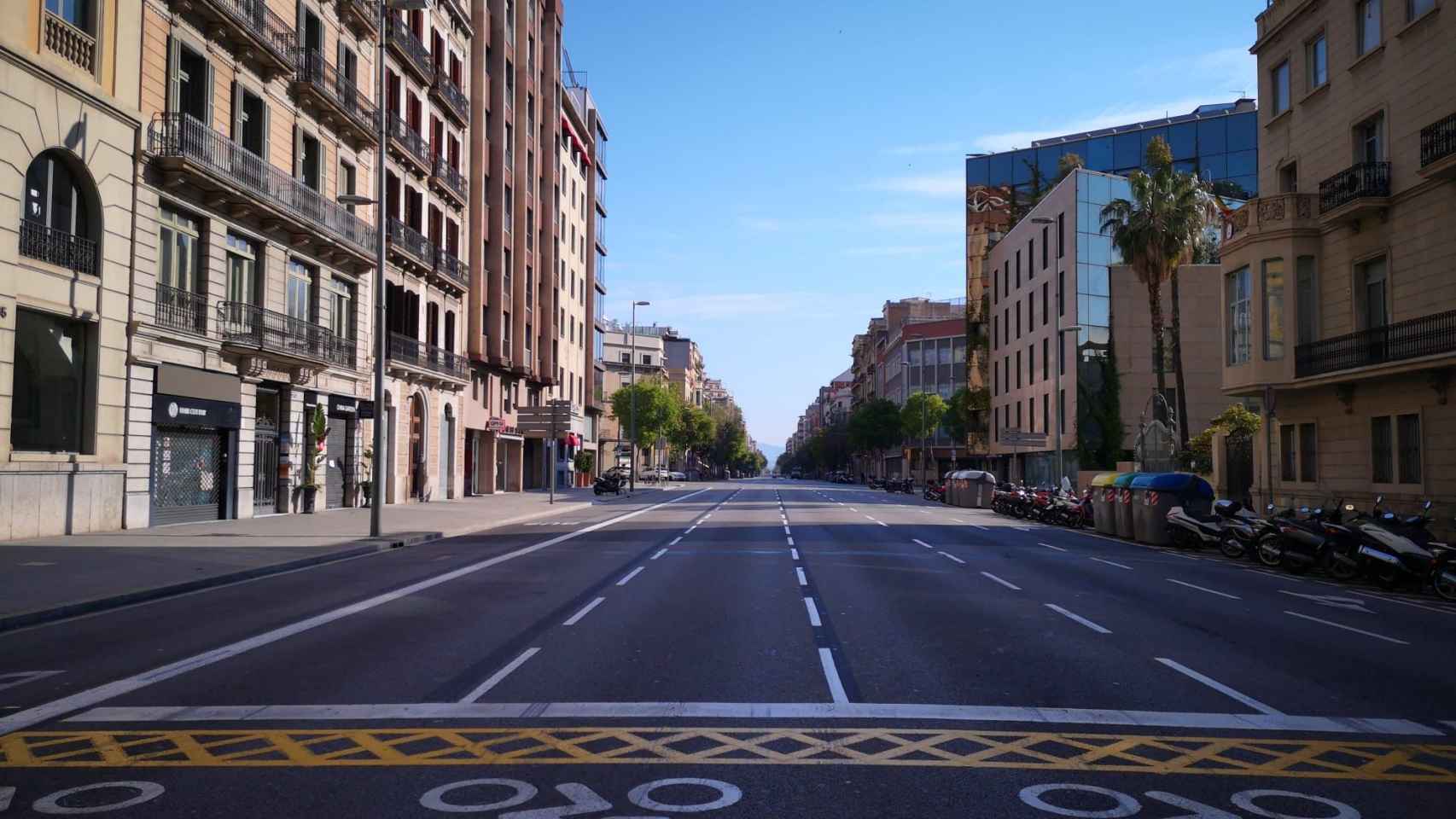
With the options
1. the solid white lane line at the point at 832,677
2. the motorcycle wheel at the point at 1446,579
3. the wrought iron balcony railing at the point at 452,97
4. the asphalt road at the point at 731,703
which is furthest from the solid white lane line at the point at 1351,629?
the wrought iron balcony railing at the point at 452,97

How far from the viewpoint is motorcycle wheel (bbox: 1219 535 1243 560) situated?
21891 millimetres

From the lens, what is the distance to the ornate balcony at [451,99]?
42250 millimetres

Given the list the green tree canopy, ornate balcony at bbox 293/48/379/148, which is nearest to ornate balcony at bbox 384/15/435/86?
ornate balcony at bbox 293/48/379/148

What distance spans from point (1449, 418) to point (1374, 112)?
7859mm

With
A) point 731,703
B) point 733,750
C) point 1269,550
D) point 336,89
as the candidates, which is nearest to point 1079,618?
point 731,703

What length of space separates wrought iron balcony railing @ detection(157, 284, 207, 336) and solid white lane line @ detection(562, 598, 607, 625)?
15451 mm

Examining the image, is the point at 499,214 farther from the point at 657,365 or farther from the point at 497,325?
the point at 657,365

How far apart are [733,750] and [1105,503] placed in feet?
83.7

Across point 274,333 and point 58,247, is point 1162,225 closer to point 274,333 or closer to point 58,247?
point 274,333

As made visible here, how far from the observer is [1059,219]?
58.3m

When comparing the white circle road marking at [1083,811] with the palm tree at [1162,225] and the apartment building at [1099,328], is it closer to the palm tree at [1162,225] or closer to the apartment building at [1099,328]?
the palm tree at [1162,225]

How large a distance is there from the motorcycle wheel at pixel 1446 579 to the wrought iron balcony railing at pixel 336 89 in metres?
27.1

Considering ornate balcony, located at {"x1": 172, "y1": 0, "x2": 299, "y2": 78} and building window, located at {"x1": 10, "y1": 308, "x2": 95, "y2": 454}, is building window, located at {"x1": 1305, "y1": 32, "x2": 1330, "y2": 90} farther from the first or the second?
building window, located at {"x1": 10, "y1": 308, "x2": 95, "y2": 454}

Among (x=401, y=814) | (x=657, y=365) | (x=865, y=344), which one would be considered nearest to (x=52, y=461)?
(x=401, y=814)
